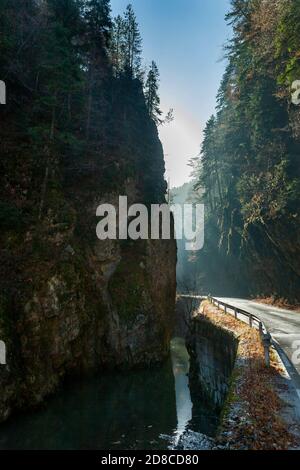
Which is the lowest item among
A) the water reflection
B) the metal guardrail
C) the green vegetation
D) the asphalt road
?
the water reflection

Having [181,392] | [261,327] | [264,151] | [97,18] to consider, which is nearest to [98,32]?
[97,18]

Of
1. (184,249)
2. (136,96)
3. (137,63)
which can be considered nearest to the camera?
(136,96)

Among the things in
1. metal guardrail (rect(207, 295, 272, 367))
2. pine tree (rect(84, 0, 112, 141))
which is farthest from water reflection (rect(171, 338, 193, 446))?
pine tree (rect(84, 0, 112, 141))

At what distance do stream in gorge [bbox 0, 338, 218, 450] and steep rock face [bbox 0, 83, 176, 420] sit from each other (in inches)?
33.5

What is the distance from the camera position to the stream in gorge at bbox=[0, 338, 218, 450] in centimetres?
1236

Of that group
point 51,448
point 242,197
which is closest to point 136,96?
point 242,197

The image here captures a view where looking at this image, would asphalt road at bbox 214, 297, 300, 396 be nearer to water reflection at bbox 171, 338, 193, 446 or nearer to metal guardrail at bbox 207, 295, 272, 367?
metal guardrail at bbox 207, 295, 272, 367

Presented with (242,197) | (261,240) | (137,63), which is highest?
(137,63)

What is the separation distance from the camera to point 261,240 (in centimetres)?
3334

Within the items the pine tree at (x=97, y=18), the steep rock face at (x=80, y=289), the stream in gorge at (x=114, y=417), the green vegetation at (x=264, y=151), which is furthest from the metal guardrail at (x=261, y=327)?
the pine tree at (x=97, y=18)

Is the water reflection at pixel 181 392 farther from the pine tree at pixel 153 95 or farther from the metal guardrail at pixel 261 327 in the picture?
the pine tree at pixel 153 95

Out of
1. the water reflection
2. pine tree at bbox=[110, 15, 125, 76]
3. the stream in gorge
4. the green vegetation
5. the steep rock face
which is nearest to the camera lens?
the stream in gorge
